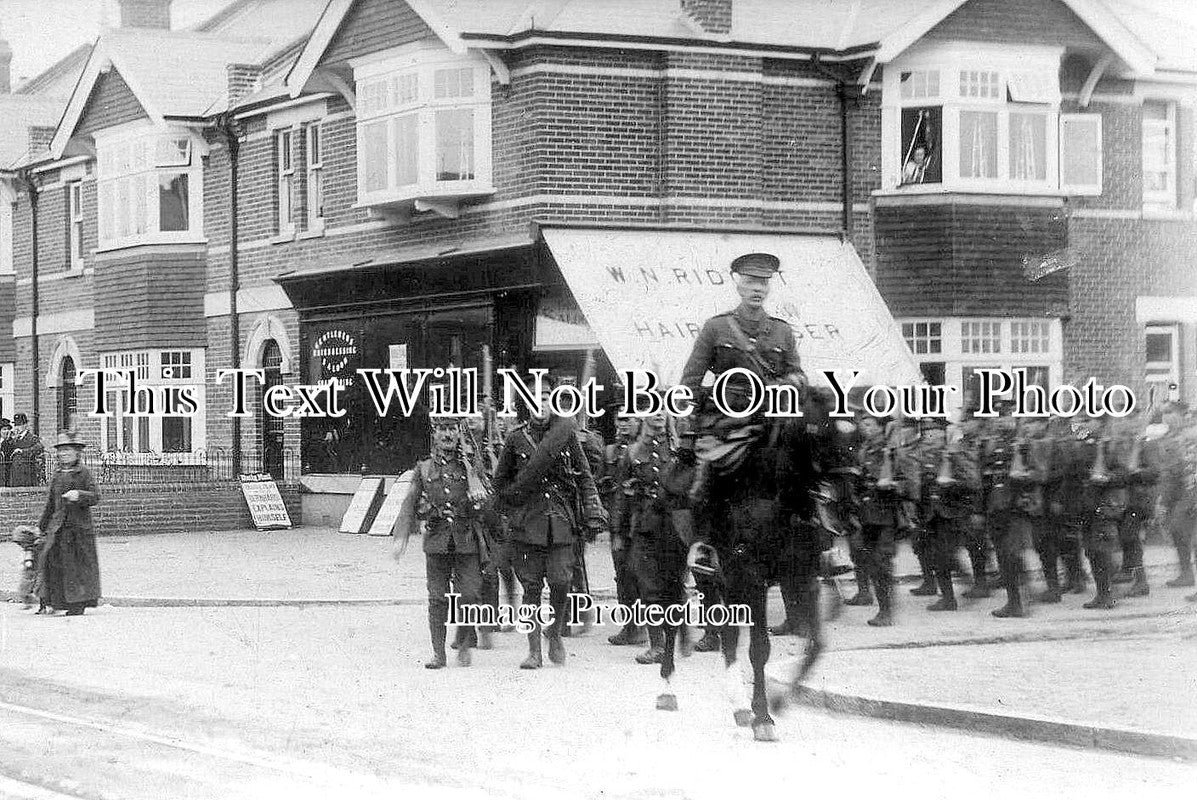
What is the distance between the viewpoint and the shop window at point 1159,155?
10555mm

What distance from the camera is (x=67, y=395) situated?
13211 millimetres

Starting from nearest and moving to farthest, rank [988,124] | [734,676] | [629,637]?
[734,676]
[988,124]
[629,637]

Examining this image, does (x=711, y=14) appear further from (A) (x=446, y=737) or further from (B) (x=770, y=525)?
(A) (x=446, y=737)

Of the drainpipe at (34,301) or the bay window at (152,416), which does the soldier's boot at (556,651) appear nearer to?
the bay window at (152,416)

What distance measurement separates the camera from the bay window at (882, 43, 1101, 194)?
10734 mm

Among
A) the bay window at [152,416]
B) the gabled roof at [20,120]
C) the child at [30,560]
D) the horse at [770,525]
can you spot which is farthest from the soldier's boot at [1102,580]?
the gabled roof at [20,120]

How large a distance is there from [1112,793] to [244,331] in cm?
839

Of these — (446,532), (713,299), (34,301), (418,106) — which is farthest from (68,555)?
(713,299)

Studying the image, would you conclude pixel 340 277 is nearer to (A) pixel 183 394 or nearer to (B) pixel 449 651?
(A) pixel 183 394

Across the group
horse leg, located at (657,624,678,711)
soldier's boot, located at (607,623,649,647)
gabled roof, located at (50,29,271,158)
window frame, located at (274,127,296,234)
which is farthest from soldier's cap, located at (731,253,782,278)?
gabled roof, located at (50,29,271,158)

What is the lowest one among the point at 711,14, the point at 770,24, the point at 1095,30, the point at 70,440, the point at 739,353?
the point at 70,440

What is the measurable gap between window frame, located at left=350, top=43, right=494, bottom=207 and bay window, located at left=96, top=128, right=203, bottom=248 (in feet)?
5.19

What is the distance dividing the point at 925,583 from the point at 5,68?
27.5 ft

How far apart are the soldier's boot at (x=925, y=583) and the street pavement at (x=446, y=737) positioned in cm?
162
